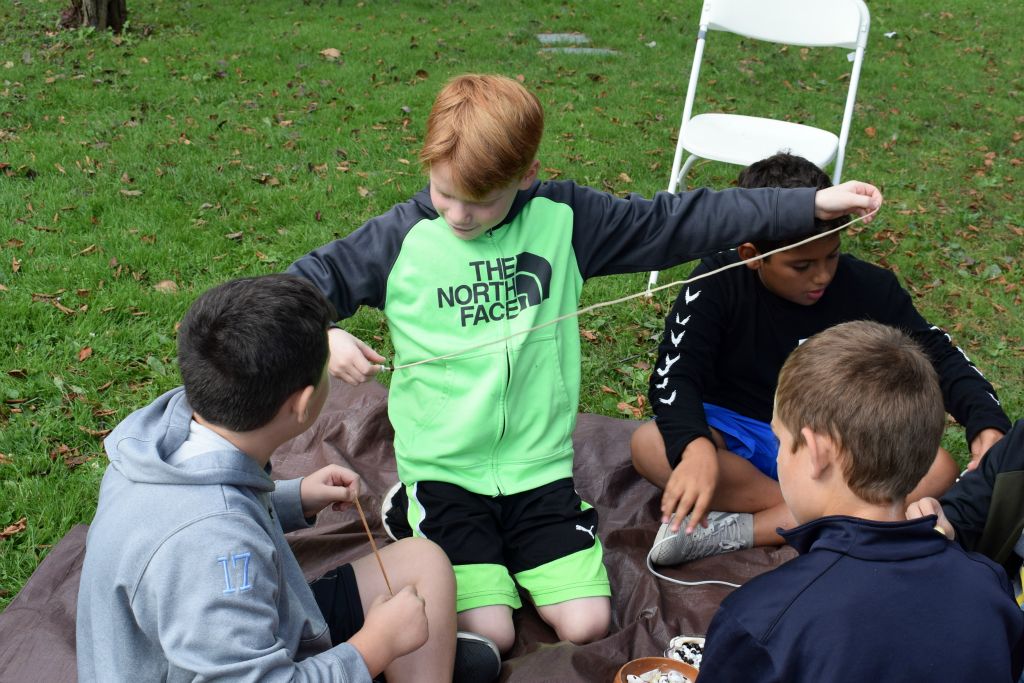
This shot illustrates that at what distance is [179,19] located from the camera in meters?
9.10

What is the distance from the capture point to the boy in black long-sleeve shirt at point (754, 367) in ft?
9.18

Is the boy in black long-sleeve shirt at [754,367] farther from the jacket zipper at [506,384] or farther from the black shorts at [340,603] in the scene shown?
the black shorts at [340,603]

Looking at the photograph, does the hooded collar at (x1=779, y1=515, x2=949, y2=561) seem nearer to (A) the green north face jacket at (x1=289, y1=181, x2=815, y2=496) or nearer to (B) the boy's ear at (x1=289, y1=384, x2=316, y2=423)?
(B) the boy's ear at (x1=289, y1=384, x2=316, y2=423)

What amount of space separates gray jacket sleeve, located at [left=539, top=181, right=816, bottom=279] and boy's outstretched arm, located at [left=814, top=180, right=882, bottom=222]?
7 centimetres

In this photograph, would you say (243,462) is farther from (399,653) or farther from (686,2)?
(686,2)

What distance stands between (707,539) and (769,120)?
2.56 meters

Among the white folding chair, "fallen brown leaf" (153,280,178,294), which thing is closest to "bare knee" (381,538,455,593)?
the white folding chair

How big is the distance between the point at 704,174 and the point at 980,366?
2507mm

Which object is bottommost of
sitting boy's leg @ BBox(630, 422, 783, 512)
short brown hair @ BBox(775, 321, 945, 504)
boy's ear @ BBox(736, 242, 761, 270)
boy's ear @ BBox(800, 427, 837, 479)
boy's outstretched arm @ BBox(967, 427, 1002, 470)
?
sitting boy's leg @ BBox(630, 422, 783, 512)

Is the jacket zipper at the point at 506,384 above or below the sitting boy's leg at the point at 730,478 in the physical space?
above

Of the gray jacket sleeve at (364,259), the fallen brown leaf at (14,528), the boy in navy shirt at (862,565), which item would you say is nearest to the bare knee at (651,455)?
the gray jacket sleeve at (364,259)

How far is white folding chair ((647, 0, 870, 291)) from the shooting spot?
428 cm

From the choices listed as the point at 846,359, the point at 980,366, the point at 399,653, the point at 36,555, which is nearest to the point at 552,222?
the point at 846,359

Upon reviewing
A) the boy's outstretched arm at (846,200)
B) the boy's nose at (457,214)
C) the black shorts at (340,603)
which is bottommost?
the black shorts at (340,603)
